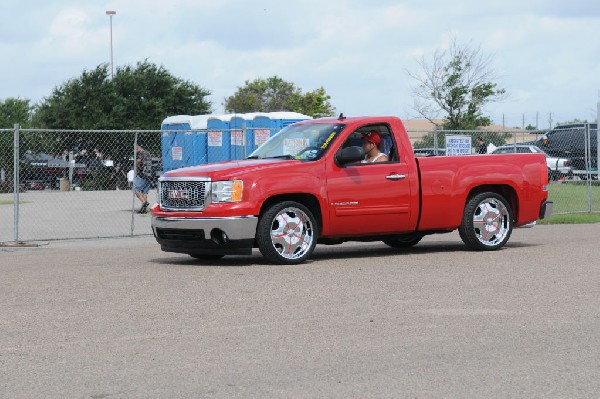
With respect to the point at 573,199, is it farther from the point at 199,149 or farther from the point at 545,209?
the point at 545,209

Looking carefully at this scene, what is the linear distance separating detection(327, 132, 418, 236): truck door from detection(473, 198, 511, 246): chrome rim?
3.42 ft

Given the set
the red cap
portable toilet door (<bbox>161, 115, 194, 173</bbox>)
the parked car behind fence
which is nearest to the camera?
the red cap

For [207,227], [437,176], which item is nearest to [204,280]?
[207,227]

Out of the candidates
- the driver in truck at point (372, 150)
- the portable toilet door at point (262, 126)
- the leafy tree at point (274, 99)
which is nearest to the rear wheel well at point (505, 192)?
the driver in truck at point (372, 150)

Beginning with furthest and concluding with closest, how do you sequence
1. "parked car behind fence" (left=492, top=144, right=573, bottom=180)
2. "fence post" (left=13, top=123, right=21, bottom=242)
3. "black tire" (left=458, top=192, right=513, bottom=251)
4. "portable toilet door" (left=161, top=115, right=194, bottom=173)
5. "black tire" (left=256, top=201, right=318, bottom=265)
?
1. "portable toilet door" (left=161, top=115, right=194, bottom=173)
2. "parked car behind fence" (left=492, top=144, right=573, bottom=180)
3. "fence post" (left=13, top=123, right=21, bottom=242)
4. "black tire" (left=458, top=192, right=513, bottom=251)
5. "black tire" (left=256, top=201, right=318, bottom=265)

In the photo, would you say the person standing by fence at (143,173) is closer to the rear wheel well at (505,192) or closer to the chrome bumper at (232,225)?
the rear wheel well at (505,192)

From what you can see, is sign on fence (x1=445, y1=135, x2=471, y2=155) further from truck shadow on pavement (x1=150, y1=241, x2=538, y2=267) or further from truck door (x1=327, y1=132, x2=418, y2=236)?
truck door (x1=327, y1=132, x2=418, y2=236)

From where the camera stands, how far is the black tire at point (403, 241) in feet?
51.9

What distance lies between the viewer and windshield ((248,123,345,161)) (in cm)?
1408

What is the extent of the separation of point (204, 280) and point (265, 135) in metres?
15.7

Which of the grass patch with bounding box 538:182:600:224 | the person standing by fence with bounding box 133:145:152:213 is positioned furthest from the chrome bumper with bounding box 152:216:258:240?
the grass patch with bounding box 538:182:600:224

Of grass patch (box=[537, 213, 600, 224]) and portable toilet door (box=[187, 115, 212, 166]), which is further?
portable toilet door (box=[187, 115, 212, 166])

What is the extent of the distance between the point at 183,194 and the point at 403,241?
3684 mm

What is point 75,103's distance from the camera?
53.2 m
